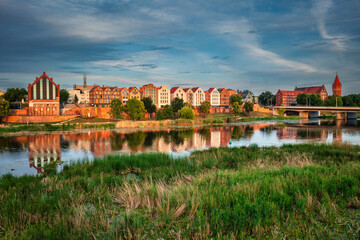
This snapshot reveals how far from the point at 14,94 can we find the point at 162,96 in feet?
192

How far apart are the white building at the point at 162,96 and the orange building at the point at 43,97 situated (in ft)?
147

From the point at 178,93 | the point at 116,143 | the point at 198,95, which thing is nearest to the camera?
the point at 116,143

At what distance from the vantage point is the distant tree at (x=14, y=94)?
9750cm

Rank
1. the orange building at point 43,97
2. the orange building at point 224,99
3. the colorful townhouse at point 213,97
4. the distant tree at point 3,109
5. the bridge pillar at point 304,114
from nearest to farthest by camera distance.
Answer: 1. the distant tree at point 3,109
2. the orange building at point 43,97
3. the bridge pillar at point 304,114
4. the colorful townhouse at point 213,97
5. the orange building at point 224,99

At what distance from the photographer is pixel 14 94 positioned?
9875cm

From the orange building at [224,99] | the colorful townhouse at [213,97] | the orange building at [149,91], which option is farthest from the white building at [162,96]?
the orange building at [224,99]

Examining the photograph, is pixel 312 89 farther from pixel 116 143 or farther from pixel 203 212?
pixel 203 212

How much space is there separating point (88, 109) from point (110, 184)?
78317 mm

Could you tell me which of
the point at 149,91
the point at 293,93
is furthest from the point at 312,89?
the point at 149,91

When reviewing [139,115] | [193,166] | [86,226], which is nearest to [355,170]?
[193,166]

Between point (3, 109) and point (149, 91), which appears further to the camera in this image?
point (149, 91)

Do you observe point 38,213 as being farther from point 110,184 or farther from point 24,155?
point 24,155

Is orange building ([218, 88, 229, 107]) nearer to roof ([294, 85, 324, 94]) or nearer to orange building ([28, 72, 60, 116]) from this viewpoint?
orange building ([28, 72, 60, 116])

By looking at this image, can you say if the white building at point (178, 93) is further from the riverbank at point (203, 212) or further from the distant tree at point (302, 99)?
the riverbank at point (203, 212)
